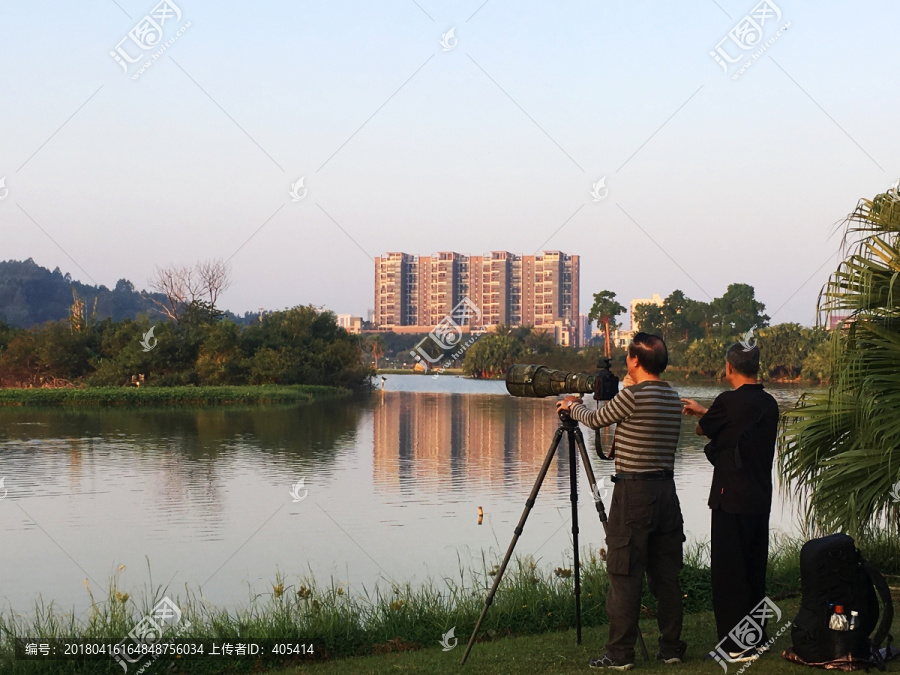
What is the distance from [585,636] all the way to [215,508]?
929 cm

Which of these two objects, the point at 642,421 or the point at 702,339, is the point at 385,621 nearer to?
the point at 642,421

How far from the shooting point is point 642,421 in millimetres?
4484

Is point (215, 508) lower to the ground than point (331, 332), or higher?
lower

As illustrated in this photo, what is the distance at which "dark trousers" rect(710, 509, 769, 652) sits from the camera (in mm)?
4645

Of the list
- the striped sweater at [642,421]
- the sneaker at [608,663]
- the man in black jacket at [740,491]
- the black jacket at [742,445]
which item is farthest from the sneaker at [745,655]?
the striped sweater at [642,421]

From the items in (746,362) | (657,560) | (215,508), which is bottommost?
(215,508)

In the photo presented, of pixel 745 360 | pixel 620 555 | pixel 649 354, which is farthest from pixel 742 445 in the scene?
pixel 620 555

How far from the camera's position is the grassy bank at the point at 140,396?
129 ft

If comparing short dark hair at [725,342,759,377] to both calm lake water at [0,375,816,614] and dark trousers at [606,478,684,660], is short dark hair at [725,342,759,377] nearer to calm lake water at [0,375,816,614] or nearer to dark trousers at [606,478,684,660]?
dark trousers at [606,478,684,660]

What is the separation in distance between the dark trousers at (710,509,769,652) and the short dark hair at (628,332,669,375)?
81cm

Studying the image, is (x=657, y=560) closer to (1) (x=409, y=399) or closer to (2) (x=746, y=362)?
(2) (x=746, y=362)

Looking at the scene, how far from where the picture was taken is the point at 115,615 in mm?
5602

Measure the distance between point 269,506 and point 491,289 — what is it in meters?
103

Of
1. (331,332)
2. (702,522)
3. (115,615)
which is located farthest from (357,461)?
(331,332)
